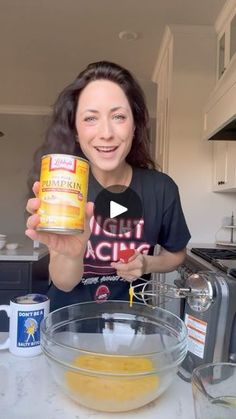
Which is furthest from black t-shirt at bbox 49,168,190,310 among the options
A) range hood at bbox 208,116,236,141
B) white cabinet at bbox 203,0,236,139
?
range hood at bbox 208,116,236,141

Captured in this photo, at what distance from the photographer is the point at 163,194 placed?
1032 mm

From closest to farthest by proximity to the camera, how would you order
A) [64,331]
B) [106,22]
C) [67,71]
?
1. [64,331]
2. [106,22]
3. [67,71]

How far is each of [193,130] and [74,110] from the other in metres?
1.74

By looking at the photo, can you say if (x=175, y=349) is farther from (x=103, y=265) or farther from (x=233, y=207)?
A: (x=233, y=207)

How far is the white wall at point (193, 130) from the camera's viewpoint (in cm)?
253

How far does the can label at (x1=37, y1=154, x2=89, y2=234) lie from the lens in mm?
522

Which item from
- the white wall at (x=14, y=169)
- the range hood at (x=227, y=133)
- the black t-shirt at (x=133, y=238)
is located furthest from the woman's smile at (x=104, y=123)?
the white wall at (x=14, y=169)

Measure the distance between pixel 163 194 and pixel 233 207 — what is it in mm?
1667

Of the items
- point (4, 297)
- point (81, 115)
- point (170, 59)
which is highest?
point (170, 59)

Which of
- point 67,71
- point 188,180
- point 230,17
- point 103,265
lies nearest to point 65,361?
point 103,265

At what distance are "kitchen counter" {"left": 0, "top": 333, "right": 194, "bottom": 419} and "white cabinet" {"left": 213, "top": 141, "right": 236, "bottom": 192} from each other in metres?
1.70
